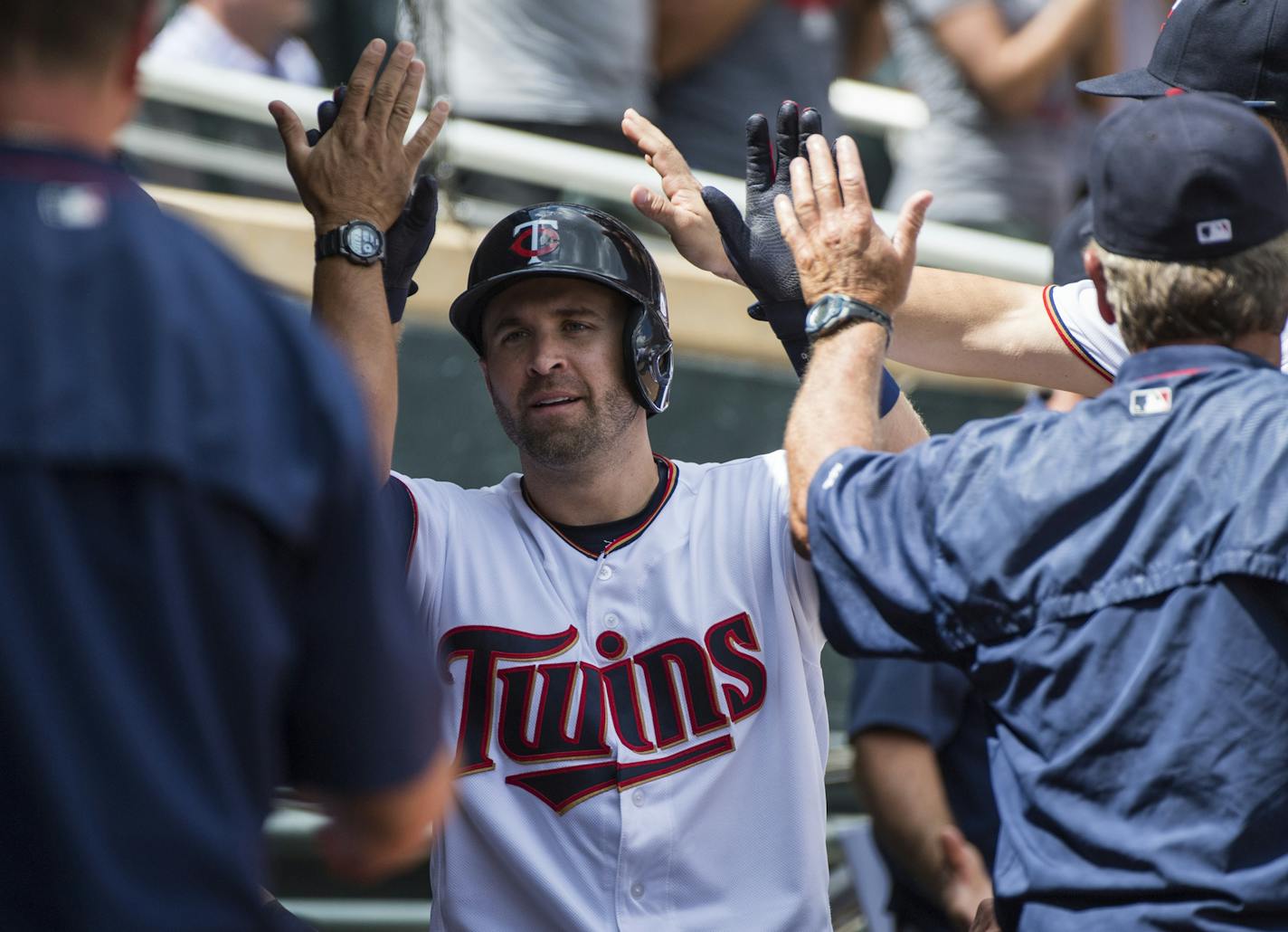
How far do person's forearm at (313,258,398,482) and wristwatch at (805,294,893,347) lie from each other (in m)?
0.72

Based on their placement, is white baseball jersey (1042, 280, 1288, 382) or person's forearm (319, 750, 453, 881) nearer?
person's forearm (319, 750, 453, 881)

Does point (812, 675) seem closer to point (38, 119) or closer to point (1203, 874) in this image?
point (1203, 874)

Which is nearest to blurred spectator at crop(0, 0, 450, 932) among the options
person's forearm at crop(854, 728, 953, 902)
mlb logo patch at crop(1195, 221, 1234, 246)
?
mlb logo patch at crop(1195, 221, 1234, 246)

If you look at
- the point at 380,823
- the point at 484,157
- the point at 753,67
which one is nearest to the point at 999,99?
the point at 753,67

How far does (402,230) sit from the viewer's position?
277 centimetres

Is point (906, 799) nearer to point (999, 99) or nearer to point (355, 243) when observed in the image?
point (355, 243)

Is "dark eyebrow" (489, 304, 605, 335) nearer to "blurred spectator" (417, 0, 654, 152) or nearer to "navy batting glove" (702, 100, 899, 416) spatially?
"navy batting glove" (702, 100, 899, 416)

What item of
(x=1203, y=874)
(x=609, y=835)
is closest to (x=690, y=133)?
(x=609, y=835)

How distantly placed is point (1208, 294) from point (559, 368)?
1.26 metres

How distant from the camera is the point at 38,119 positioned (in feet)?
4.53

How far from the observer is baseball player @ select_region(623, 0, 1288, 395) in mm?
2686

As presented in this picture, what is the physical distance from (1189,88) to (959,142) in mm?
A: 2432

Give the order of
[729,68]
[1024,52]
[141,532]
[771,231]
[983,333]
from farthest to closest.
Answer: [1024,52]
[729,68]
[983,333]
[771,231]
[141,532]

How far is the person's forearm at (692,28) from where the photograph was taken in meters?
4.70
